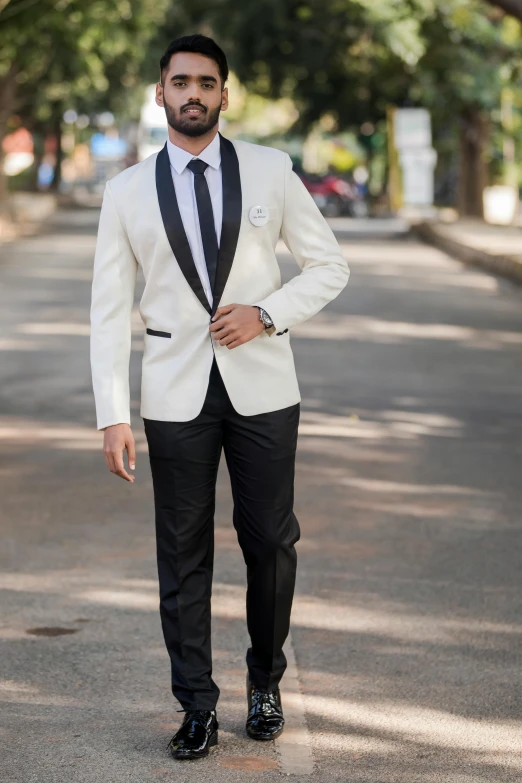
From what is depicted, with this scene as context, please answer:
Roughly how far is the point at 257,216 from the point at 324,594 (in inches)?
100

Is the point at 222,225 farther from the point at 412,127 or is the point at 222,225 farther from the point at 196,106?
the point at 412,127

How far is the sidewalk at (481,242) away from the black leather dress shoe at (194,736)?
775 inches

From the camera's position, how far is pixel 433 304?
20.2 m

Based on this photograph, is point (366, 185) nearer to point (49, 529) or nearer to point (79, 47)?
point (79, 47)

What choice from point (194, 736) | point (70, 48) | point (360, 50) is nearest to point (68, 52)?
point (70, 48)

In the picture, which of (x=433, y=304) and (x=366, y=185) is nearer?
(x=433, y=304)

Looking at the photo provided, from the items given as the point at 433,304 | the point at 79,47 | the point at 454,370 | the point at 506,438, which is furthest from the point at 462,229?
the point at 506,438

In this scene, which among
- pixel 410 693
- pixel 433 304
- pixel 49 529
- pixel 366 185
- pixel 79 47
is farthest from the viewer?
pixel 366 185

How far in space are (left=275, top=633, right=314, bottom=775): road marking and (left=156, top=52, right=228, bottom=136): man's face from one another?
1765mm

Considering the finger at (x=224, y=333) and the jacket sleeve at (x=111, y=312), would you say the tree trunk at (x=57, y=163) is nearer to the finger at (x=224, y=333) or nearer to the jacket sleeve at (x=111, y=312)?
the jacket sleeve at (x=111, y=312)

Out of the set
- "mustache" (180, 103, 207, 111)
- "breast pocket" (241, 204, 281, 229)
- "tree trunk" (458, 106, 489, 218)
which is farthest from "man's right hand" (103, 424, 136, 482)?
"tree trunk" (458, 106, 489, 218)

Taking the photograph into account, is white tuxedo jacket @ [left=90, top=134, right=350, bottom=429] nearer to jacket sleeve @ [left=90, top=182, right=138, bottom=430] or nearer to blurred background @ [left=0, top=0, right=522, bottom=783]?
jacket sleeve @ [left=90, top=182, right=138, bottom=430]

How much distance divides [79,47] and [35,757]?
35243 mm

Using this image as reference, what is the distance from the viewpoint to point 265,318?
13.8ft
